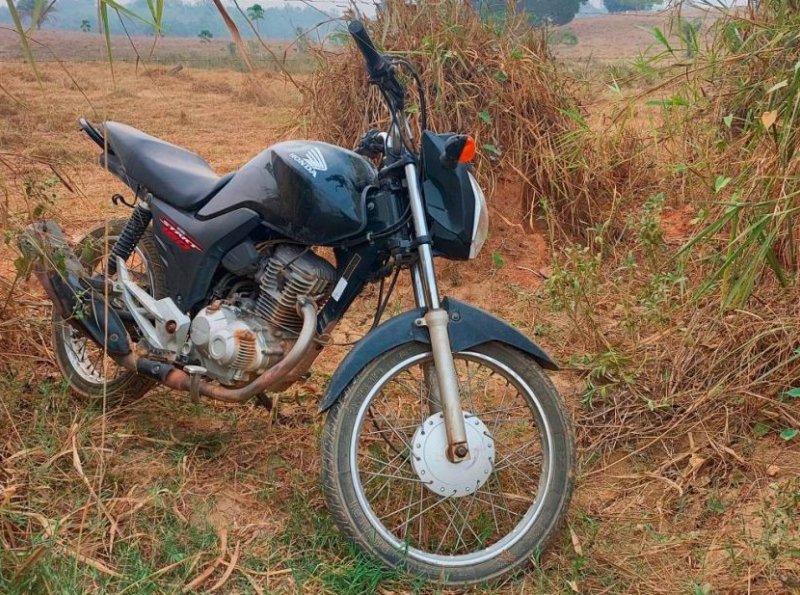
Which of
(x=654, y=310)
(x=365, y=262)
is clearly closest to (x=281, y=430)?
(x=365, y=262)

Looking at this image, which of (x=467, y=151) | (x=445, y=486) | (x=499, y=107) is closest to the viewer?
(x=467, y=151)

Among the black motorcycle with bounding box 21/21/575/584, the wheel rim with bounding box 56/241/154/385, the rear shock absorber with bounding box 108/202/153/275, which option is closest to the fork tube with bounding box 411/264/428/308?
the black motorcycle with bounding box 21/21/575/584

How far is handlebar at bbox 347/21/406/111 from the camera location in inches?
88.1

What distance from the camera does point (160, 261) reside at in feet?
9.96

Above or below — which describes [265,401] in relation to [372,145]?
below

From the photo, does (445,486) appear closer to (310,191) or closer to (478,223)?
(478,223)

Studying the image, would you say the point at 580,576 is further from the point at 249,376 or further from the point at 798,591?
the point at 249,376

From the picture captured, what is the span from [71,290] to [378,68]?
1.41m

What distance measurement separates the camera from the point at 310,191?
2432 millimetres

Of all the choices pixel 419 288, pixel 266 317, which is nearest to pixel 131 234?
pixel 266 317

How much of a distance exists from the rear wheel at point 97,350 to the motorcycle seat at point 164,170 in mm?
296

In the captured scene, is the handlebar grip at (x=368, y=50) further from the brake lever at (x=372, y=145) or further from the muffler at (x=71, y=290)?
the muffler at (x=71, y=290)

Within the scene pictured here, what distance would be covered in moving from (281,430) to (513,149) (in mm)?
2513

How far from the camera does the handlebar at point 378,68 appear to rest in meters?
2.24
